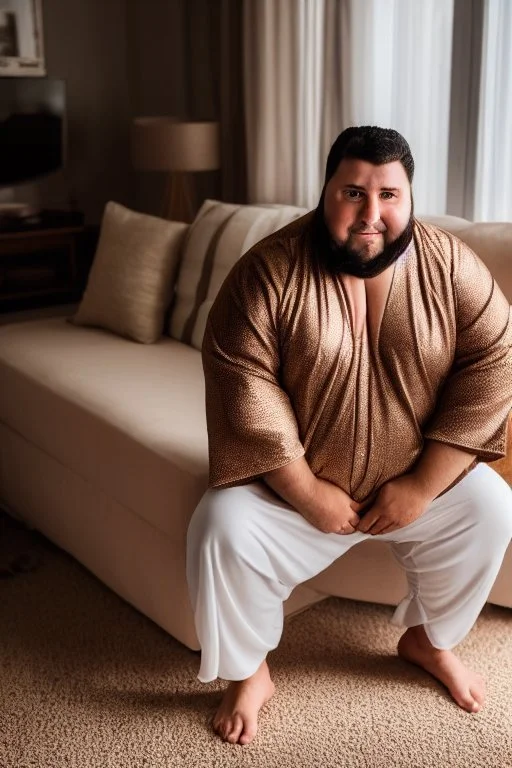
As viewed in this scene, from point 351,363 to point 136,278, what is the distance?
127cm

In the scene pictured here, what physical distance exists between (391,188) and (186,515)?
79 centimetres

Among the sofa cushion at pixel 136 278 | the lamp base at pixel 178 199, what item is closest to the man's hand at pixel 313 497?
the sofa cushion at pixel 136 278

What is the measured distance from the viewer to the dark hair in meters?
1.58

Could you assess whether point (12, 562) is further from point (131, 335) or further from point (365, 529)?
point (365, 529)

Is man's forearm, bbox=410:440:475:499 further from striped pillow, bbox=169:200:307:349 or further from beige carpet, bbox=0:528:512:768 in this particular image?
striped pillow, bbox=169:200:307:349

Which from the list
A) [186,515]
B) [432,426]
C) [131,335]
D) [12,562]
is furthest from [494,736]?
[131,335]

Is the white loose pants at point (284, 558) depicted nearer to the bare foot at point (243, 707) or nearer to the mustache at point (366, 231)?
the bare foot at point (243, 707)

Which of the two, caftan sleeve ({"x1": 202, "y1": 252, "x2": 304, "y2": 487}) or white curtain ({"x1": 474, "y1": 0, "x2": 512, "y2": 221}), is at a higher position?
white curtain ({"x1": 474, "y1": 0, "x2": 512, "y2": 221})

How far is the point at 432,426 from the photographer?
1719 mm

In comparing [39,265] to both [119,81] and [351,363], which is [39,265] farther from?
[351,363]

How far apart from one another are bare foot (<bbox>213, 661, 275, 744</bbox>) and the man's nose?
0.93m

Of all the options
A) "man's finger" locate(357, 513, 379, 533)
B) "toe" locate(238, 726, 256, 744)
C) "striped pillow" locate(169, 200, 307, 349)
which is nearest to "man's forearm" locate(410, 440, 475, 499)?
"man's finger" locate(357, 513, 379, 533)

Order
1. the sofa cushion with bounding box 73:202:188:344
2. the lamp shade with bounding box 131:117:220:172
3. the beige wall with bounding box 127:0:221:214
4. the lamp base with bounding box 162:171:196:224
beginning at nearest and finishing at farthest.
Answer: the sofa cushion with bounding box 73:202:188:344
the lamp shade with bounding box 131:117:220:172
the lamp base with bounding box 162:171:196:224
the beige wall with bounding box 127:0:221:214

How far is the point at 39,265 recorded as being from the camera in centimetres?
385
